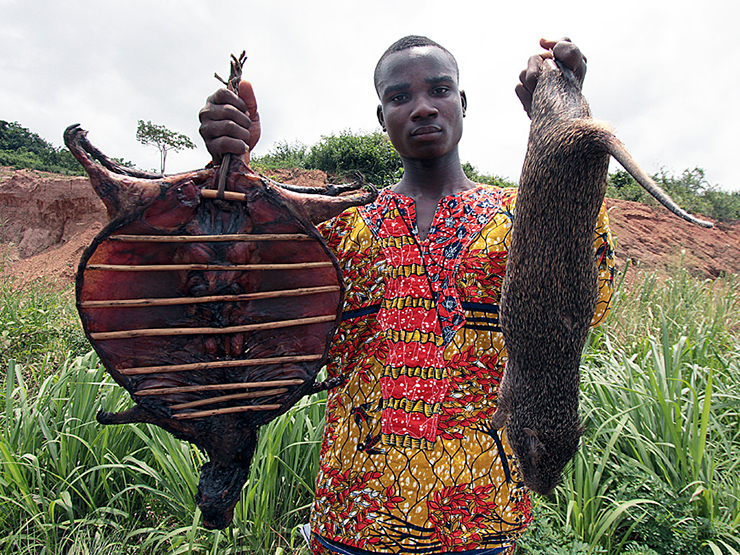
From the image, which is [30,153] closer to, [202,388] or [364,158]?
[364,158]

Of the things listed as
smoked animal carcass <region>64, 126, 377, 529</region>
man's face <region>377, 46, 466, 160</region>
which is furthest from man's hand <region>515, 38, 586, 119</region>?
smoked animal carcass <region>64, 126, 377, 529</region>

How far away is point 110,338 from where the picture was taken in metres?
0.98

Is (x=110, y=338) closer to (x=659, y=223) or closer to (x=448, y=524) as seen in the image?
(x=448, y=524)

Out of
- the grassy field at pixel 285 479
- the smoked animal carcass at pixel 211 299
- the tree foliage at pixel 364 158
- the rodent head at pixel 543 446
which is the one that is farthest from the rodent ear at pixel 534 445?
the tree foliage at pixel 364 158

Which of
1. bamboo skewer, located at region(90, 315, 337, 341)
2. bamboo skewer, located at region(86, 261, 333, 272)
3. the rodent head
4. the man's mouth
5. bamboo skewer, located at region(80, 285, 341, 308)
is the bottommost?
the rodent head

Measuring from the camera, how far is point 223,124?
3.42 ft

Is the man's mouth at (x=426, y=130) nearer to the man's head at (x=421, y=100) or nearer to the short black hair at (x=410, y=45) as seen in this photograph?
the man's head at (x=421, y=100)

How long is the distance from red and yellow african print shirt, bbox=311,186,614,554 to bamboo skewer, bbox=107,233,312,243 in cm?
39

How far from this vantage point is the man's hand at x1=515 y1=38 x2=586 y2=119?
1.02m

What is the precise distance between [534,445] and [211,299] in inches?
33.4

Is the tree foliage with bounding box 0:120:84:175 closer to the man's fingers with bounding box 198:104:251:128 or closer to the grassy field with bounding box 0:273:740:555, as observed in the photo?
the grassy field with bounding box 0:273:740:555

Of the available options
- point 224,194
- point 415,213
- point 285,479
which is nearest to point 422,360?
point 415,213

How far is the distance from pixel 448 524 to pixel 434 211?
1001 mm

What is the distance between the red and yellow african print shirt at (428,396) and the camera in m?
1.25
